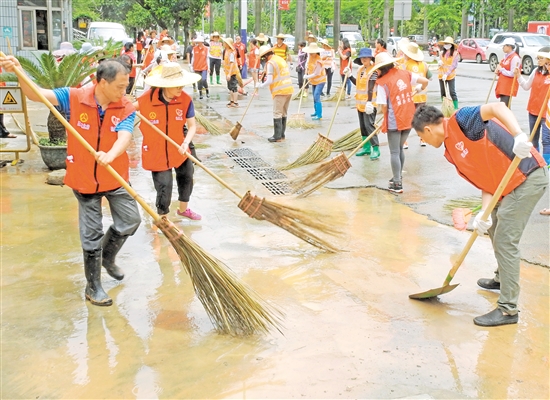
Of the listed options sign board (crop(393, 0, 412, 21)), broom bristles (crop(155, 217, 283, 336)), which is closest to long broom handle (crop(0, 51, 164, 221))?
broom bristles (crop(155, 217, 283, 336))

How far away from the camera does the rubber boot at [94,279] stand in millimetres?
4410

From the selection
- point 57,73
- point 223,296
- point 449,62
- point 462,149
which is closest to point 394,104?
point 462,149

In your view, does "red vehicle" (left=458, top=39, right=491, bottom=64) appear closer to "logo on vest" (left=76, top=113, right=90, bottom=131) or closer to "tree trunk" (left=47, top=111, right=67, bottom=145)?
"tree trunk" (left=47, top=111, right=67, bottom=145)

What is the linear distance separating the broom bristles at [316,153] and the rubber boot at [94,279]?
4.19 metres

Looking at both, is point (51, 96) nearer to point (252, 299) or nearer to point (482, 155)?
point (252, 299)

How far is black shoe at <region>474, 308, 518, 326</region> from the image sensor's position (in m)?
4.06

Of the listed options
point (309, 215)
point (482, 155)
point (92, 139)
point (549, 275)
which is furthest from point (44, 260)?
point (549, 275)

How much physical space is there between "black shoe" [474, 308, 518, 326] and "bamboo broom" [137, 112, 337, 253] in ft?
5.21

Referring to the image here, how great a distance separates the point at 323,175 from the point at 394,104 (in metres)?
1.24

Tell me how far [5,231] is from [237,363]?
330 centimetres

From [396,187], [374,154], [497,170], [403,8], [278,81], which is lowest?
[396,187]

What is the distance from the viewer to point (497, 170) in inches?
157

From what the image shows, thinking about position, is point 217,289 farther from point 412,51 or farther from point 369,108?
point 412,51

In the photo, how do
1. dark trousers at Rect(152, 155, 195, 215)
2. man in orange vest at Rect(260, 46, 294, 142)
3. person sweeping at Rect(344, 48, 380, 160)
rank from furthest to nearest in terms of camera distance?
man in orange vest at Rect(260, 46, 294, 142) < person sweeping at Rect(344, 48, 380, 160) < dark trousers at Rect(152, 155, 195, 215)
